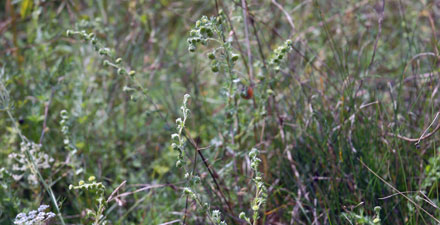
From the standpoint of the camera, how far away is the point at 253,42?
264 centimetres

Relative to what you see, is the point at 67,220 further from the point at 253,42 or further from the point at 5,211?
the point at 253,42

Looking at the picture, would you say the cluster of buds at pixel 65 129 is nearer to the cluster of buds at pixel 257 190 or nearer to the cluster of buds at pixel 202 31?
the cluster of buds at pixel 202 31

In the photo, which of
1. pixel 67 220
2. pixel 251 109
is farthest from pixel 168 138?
pixel 67 220

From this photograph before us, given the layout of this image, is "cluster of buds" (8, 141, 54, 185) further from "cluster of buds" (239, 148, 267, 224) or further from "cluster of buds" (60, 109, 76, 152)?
"cluster of buds" (239, 148, 267, 224)

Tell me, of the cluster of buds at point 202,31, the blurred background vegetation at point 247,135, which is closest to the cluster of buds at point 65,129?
the blurred background vegetation at point 247,135

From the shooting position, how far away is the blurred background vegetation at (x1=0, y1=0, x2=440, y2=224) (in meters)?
1.90

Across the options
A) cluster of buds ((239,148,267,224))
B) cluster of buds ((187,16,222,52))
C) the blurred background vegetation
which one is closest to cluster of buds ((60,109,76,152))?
the blurred background vegetation

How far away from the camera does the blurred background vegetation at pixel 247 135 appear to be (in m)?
1.90

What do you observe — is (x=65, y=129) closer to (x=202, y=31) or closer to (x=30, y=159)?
(x=30, y=159)

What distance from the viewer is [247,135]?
2.23 meters

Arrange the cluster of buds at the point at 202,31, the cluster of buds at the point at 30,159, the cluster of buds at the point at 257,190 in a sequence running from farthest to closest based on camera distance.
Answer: the cluster of buds at the point at 30,159 → the cluster of buds at the point at 202,31 → the cluster of buds at the point at 257,190

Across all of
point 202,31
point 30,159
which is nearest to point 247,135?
point 202,31

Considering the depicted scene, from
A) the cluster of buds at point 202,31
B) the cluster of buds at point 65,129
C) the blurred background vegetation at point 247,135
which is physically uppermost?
the cluster of buds at point 202,31

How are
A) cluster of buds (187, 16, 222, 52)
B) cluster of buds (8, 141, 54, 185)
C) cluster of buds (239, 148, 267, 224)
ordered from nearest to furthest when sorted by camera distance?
cluster of buds (239, 148, 267, 224) < cluster of buds (187, 16, 222, 52) < cluster of buds (8, 141, 54, 185)
